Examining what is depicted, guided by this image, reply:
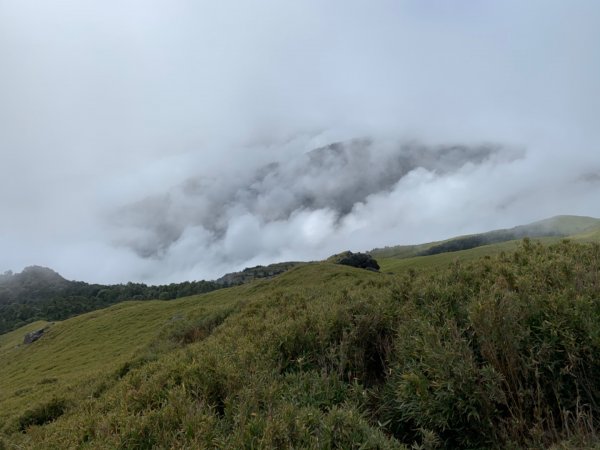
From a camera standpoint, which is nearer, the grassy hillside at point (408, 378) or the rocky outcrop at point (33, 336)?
the grassy hillside at point (408, 378)

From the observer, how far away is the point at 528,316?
740 centimetres

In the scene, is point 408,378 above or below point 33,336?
above

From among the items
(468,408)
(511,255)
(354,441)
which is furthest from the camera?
(511,255)

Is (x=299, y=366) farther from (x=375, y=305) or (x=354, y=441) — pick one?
(x=354, y=441)

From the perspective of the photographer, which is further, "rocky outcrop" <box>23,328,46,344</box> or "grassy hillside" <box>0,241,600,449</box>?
"rocky outcrop" <box>23,328,46,344</box>

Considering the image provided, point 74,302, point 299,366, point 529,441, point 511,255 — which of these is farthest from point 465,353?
point 74,302

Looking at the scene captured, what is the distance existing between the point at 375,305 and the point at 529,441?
5.75 m

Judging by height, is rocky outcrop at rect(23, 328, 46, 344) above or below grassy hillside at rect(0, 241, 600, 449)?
below

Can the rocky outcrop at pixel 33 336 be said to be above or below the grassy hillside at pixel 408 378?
below

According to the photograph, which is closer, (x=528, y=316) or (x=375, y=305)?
(x=528, y=316)

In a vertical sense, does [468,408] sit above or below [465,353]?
below

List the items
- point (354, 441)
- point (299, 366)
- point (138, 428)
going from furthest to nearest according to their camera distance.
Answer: point (299, 366), point (138, 428), point (354, 441)

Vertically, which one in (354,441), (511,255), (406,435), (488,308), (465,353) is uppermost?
(511,255)

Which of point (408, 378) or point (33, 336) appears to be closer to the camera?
point (408, 378)
